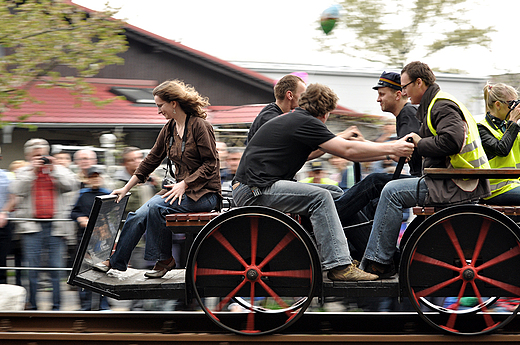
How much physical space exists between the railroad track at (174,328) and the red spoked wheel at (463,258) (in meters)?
0.36

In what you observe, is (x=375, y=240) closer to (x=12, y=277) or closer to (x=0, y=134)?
(x=12, y=277)

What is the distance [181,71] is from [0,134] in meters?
5.81

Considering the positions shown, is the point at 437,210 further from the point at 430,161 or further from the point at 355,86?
the point at 355,86

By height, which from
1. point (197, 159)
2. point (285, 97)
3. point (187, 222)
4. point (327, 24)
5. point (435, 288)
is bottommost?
point (435, 288)

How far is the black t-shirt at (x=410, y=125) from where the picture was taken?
425 cm

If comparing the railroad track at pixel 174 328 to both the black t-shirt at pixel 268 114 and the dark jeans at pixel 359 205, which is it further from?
the black t-shirt at pixel 268 114

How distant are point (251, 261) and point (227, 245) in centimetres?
21

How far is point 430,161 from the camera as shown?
12.9 ft

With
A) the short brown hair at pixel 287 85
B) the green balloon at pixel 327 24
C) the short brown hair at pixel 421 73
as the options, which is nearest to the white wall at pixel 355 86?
the green balloon at pixel 327 24

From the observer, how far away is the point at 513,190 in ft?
13.6

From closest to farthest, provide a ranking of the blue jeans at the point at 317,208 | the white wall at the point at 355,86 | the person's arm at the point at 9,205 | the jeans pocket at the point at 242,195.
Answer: the blue jeans at the point at 317,208 < the jeans pocket at the point at 242,195 < the person's arm at the point at 9,205 < the white wall at the point at 355,86

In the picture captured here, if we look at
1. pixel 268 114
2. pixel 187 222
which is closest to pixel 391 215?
pixel 187 222

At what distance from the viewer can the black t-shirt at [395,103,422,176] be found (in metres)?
4.25

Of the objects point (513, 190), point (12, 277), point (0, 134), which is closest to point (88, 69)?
point (12, 277)
